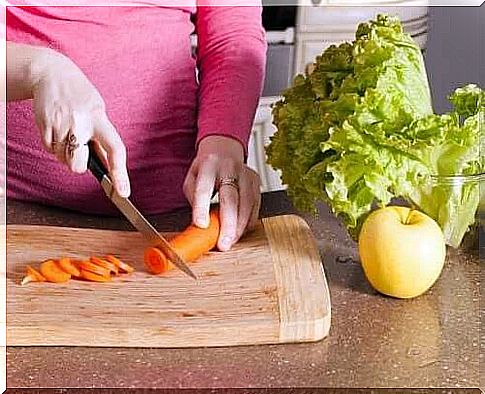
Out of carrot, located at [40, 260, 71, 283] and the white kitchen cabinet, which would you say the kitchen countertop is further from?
the white kitchen cabinet

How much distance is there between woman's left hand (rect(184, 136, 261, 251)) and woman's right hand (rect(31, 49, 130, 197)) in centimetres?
13

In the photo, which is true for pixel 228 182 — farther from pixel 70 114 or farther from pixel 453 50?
pixel 453 50

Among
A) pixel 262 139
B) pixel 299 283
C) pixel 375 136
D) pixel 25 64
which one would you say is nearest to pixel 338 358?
pixel 299 283

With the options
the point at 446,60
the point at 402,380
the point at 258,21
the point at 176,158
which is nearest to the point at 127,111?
the point at 176,158

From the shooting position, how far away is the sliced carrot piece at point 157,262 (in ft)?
3.51

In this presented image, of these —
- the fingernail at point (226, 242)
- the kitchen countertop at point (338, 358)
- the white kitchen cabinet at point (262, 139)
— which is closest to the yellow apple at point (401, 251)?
the kitchen countertop at point (338, 358)

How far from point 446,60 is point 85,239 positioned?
49.9 inches

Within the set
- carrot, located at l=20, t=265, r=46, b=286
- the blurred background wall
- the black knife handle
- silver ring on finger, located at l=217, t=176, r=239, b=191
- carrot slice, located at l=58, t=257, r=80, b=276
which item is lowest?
→ the blurred background wall

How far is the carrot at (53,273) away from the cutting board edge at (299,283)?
22 cm

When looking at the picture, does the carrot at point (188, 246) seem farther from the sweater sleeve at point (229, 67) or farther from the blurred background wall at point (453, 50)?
the blurred background wall at point (453, 50)

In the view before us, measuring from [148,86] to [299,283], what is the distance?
42 centimetres

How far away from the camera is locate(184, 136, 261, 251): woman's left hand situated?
3.78ft

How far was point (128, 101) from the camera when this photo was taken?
132 cm

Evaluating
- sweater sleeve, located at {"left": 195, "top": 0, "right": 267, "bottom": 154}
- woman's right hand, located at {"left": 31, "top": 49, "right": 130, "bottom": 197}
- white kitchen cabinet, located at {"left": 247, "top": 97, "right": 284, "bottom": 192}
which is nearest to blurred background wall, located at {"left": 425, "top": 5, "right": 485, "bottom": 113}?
white kitchen cabinet, located at {"left": 247, "top": 97, "right": 284, "bottom": 192}
